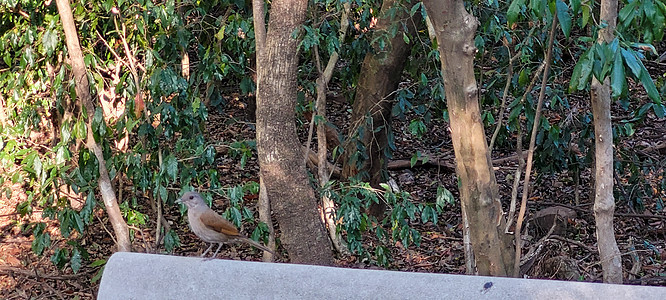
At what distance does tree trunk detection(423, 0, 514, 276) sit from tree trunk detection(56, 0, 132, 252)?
274 centimetres

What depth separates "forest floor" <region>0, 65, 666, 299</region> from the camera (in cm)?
566

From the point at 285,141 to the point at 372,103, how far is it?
5.62ft

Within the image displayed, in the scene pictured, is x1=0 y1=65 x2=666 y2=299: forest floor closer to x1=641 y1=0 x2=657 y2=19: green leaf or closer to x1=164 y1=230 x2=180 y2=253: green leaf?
x1=164 y1=230 x2=180 y2=253: green leaf

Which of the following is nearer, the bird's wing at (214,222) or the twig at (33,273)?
the bird's wing at (214,222)

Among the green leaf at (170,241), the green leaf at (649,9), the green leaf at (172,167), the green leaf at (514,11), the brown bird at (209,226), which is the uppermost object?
the green leaf at (514,11)

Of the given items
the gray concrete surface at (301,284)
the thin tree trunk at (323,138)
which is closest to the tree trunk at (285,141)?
the thin tree trunk at (323,138)

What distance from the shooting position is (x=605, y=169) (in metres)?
3.79

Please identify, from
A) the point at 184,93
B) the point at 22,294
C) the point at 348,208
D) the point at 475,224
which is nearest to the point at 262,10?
the point at 184,93

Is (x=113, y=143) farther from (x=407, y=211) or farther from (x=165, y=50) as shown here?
(x=407, y=211)

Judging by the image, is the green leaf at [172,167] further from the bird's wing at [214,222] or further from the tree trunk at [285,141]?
the bird's wing at [214,222]

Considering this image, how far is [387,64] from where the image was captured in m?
6.21

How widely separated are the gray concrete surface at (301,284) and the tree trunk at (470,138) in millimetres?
1013

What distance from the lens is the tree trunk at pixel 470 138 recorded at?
3490mm

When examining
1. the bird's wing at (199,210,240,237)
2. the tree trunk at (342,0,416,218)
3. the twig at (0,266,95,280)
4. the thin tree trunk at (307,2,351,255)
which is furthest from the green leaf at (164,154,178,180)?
the twig at (0,266,95,280)
